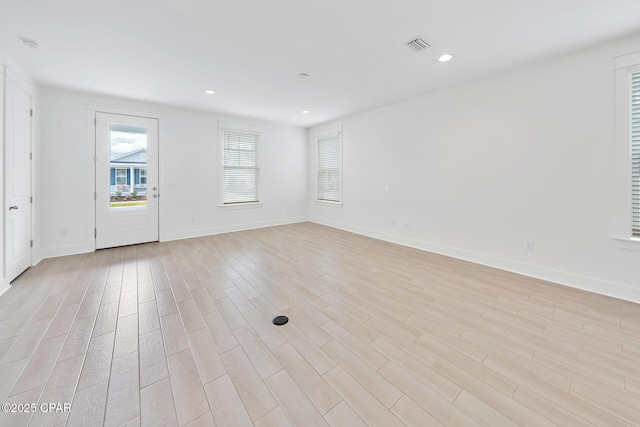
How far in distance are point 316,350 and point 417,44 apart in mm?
3162

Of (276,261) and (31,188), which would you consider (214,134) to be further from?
(276,261)

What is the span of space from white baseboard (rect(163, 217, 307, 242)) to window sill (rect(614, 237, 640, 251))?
589 cm

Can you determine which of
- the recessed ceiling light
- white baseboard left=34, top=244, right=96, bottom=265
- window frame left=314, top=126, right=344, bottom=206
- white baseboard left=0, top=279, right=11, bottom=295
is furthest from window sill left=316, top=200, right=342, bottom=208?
white baseboard left=0, top=279, right=11, bottom=295

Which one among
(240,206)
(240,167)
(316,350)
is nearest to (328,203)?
(240,206)

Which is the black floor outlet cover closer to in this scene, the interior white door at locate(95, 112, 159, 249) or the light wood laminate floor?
the light wood laminate floor

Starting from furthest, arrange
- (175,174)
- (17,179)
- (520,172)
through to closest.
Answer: (175,174), (520,172), (17,179)

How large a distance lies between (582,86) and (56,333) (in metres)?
5.68

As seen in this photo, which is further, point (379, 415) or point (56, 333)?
point (56, 333)

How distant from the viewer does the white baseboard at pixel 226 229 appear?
5245 millimetres

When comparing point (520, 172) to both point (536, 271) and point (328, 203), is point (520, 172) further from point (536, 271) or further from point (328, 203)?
point (328, 203)

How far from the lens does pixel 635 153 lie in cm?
255

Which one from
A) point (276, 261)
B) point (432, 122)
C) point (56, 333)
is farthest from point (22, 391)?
point (432, 122)

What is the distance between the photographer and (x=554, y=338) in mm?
1988

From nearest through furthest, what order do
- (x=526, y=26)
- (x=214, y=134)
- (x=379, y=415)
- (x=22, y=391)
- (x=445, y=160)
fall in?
(x=379, y=415), (x=22, y=391), (x=526, y=26), (x=445, y=160), (x=214, y=134)
